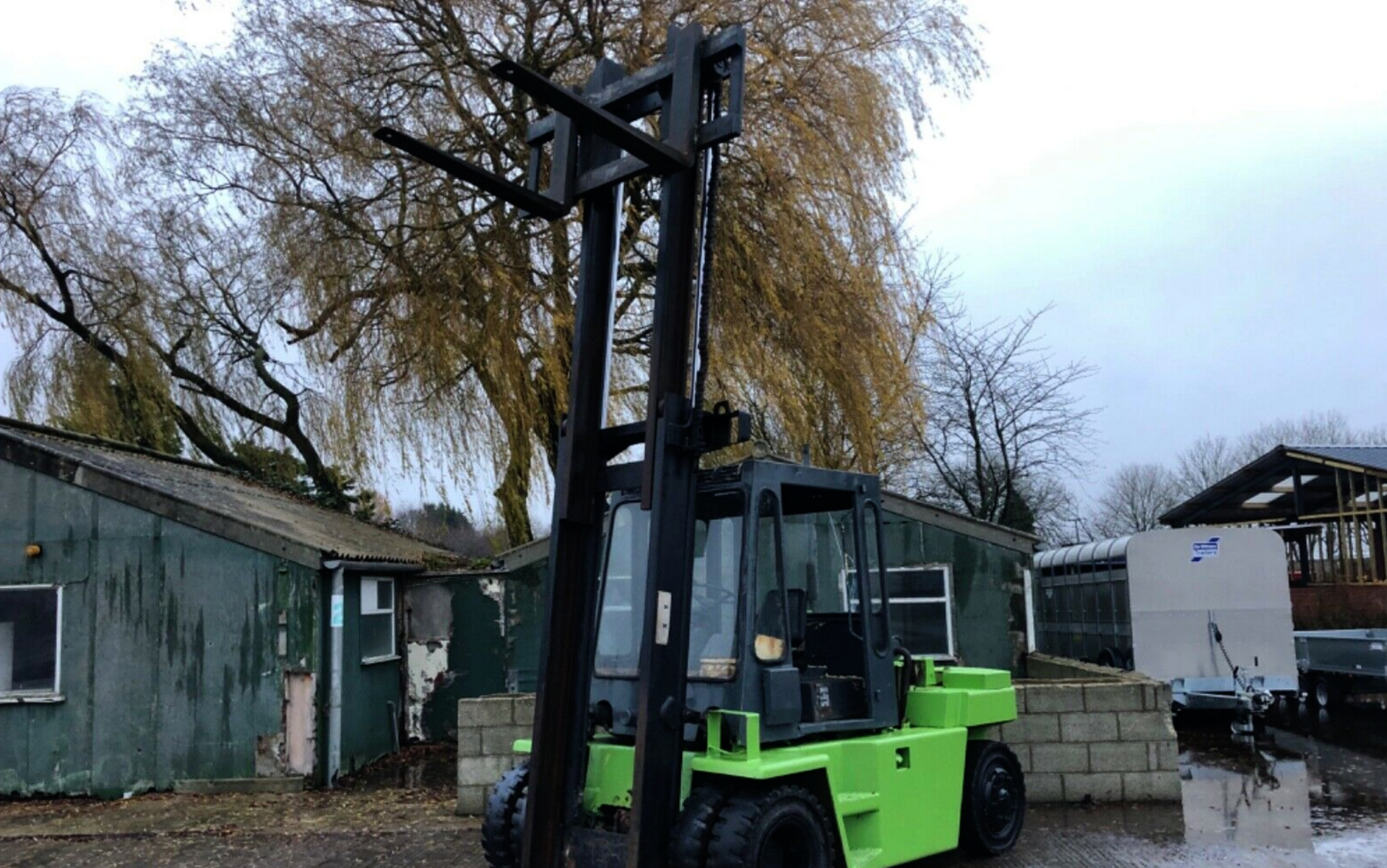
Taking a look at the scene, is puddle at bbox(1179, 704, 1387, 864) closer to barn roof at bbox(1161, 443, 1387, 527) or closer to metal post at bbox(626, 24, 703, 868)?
metal post at bbox(626, 24, 703, 868)

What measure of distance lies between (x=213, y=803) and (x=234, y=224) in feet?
31.5

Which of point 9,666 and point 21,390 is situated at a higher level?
point 21,390

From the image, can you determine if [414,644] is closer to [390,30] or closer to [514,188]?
[390,30]

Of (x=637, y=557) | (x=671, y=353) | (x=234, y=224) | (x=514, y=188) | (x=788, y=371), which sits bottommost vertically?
(x=637, y=557)

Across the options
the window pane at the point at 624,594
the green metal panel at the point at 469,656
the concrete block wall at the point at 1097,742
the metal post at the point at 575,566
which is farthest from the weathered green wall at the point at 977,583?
the metal post at the point at 575,566

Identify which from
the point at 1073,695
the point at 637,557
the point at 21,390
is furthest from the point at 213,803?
the point at 21,390

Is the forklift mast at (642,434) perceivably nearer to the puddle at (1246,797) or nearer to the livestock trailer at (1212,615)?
the puddle at (1246,797)

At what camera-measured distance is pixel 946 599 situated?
13.7 meters

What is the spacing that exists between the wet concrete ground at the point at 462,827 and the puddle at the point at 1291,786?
0.02 metres

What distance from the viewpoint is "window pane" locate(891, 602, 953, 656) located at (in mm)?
13695

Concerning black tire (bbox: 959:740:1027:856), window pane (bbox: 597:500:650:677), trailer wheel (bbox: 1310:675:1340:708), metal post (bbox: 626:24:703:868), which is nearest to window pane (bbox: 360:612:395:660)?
window pane (bbox: 597:500:650:677)

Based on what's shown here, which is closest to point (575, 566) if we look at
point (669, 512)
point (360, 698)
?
point (669, 512)

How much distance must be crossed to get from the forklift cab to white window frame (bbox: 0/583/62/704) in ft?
26.1

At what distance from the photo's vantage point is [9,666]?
1184 cm
